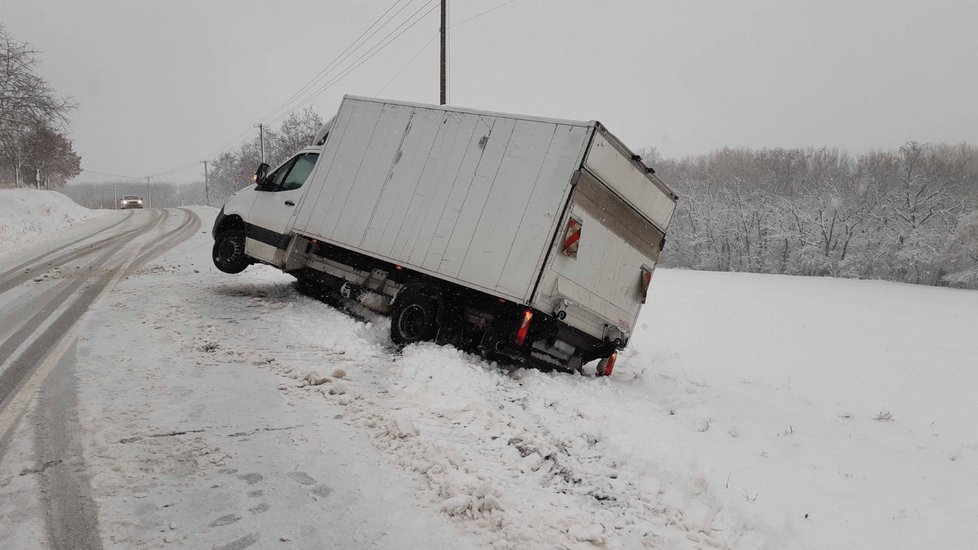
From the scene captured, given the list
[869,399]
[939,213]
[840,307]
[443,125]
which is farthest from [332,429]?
[939,213]

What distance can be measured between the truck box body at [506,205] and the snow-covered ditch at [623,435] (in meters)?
1.21

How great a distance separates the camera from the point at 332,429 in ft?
14.5

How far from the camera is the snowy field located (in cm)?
329

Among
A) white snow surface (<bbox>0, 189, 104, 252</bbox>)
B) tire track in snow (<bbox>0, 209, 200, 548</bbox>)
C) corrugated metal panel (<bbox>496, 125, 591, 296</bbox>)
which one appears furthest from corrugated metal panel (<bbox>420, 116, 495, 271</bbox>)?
white snow surface (<bbox>0, 189, 104, 252</bbox>)

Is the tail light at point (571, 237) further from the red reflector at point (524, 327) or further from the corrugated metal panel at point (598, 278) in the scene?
the red reflector at point (524, 327)

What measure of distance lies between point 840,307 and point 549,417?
27.7 meters

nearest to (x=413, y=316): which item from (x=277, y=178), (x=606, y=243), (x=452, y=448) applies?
(x=606, y=243)

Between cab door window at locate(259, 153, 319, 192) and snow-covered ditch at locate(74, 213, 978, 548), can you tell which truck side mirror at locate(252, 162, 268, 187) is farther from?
snow-covered ditch at locate(74, 213, 978, 548)

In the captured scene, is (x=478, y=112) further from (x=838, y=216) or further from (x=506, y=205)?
(x=838, y=216)

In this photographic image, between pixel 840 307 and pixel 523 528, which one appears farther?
pixel 840 307

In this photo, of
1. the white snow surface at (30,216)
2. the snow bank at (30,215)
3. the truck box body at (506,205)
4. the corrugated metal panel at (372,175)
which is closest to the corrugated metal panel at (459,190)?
the truck box body at (506,205)

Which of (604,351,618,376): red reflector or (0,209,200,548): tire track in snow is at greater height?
(604,351,618,376): red reflector

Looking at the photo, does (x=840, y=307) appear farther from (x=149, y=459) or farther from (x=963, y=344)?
(x=149, y=459)

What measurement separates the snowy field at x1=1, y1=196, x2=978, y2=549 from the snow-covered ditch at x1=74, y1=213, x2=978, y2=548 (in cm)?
3
